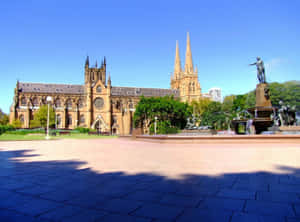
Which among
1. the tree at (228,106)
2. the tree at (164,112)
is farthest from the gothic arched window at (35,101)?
the tree at (228,106)

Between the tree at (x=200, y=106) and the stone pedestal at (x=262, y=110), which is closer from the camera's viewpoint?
the stone pedestal at (x=262, y=110)

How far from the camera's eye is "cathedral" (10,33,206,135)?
80688 mm

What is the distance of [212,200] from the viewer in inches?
155

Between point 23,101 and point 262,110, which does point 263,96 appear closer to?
point 262,110

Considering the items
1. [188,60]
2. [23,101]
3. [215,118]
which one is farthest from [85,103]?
[215,118]

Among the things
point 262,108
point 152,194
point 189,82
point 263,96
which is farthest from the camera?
point 189,82

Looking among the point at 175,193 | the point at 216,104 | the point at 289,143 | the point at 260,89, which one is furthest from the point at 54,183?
the point at 216,104

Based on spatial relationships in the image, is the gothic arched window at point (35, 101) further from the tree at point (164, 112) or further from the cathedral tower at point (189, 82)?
the cathedral tower at point (189, 82)

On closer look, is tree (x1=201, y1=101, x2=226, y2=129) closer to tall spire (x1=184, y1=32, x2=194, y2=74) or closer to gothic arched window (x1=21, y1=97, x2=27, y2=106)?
tall spire (x1=184, y1=32, x2=194, y2=74)

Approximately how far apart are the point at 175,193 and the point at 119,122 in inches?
3220

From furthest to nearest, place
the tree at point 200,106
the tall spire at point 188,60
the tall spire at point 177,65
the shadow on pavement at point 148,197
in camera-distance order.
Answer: the tall spire at point 177,65 < the tall spire at point 188,60 < the tree at point 200,106 < the shadow on pavement at point 148,197

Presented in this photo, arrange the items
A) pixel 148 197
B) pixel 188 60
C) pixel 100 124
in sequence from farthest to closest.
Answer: pixel 188 60 < pixel 100 124 < pixel 148 197

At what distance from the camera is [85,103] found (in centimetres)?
8319

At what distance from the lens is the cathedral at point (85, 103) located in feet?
265
